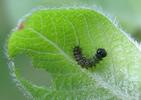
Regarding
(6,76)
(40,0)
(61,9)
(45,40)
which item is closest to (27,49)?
(45,40)

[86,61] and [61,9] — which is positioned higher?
[61,9]

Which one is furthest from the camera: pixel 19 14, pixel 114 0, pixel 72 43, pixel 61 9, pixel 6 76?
pixel 6 76

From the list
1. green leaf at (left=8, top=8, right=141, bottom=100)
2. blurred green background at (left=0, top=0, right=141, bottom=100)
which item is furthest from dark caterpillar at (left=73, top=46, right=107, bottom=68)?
blurred green background at (left=0, top=0, right=141, bottom=100)

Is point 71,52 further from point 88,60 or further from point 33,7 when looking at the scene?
point 33,7

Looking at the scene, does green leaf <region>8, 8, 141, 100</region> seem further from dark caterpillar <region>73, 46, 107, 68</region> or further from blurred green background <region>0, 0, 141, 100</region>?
blurred green background <region>0, 0, 141, 100</region>

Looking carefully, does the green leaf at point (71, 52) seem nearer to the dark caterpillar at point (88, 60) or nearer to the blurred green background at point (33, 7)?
the dark caterpillar at point (88, 60)

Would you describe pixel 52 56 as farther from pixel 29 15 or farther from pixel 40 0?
pixel 40 0
